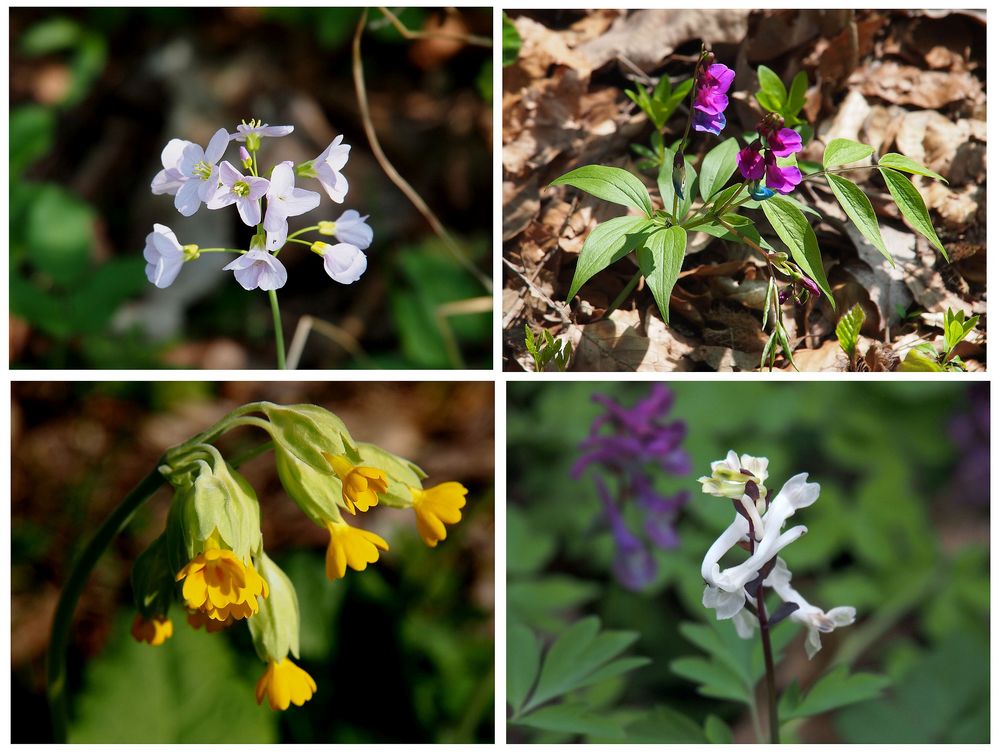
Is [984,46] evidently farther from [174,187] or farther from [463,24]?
[174,187]

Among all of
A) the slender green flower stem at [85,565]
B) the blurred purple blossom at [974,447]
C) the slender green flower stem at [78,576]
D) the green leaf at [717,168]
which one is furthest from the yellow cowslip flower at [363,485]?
the blurred purple blossom at [974,447]

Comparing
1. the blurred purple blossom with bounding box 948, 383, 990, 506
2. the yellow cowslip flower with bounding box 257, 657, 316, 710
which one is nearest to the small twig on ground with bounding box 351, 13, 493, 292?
the yellow cowslip flower with bounding box 257, 657, 316, 710

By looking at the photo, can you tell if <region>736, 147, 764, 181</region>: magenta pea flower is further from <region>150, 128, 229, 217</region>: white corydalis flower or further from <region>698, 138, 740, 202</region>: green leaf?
<region>150, 128, 229, 217</region>: white corydalis flower

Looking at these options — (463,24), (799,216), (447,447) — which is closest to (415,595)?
(447,447)

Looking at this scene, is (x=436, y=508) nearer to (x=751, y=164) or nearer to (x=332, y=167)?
(x=332, y=167)

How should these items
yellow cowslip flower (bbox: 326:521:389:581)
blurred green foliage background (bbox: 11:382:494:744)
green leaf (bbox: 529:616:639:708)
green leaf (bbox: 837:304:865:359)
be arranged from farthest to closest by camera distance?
blurred green foliage background (bbox: 11:382:494:744), green leaf (bbox: 529:616:639:708), green leaf (bbox: 837:304:865:359), yellow cowslip flower (bbox: 326:521:389:581)

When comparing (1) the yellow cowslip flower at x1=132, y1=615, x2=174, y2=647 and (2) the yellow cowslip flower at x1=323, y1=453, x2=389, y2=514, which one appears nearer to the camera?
(2) the yellow cowslip flower at x1=323, y1=453, x2=389, y2=514

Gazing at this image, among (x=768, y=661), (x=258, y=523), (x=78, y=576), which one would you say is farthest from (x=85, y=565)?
(x=768, y=661)
